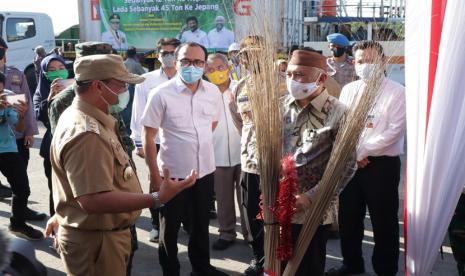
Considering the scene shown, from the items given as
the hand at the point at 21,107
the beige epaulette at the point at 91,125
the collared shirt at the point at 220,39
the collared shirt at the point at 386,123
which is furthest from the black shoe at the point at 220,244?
the collared shirt at the point at 220,39

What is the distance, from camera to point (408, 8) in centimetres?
237

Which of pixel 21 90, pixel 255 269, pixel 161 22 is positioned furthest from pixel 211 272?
pixel 161 22

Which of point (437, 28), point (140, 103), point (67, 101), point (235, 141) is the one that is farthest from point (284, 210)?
point (140, 103)

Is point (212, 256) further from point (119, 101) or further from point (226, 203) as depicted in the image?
point (119, 101)

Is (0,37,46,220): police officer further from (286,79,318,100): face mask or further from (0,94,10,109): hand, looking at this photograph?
(286,79,318,100): face mask

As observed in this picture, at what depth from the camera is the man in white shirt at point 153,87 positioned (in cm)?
466

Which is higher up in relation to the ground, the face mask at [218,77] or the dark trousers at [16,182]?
the face mask at [218,77]

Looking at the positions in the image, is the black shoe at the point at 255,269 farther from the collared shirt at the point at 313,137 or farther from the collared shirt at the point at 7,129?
the collared shirt at the point at 7,129

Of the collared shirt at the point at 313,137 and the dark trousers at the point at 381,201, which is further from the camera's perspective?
the dark trousers at the point at 381,201

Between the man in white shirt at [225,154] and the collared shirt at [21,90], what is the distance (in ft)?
5.78

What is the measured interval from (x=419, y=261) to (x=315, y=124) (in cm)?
80

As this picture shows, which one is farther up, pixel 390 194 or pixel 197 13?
pixel 197 13

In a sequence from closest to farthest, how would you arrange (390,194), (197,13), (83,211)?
(83,211), (390,194), (197,13)

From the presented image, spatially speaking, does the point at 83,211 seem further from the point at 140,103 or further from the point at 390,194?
the point at 140,103
